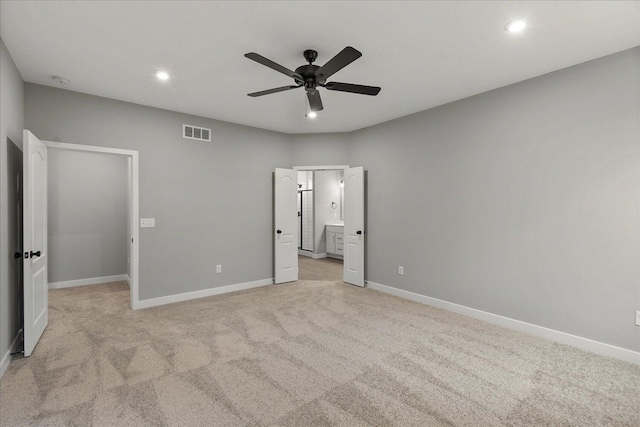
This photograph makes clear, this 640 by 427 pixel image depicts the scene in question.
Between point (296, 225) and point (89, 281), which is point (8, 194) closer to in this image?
point (89, 281)

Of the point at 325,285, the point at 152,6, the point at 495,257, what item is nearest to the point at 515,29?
the point at 495,257

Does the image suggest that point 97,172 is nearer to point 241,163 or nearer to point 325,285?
point 241,163

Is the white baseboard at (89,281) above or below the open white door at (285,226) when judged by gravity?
below

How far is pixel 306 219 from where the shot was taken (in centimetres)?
859

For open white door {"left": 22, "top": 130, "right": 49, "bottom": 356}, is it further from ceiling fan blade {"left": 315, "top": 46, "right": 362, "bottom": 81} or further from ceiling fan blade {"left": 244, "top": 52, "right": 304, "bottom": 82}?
ceiling fan blade {"left": 315, "top": 46, "right": 362, "bottom": 81}

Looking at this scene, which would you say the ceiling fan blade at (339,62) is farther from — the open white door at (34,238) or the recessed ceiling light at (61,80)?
the recessed ceiling light at (61,80)

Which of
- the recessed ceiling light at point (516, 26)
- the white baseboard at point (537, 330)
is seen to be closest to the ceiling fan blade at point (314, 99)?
the recessed ceiling light at point (516, 26)

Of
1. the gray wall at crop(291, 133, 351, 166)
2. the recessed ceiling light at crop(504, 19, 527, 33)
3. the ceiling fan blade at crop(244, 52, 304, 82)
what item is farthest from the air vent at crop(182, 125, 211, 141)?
the recessed ceiling light at crop(504, 19, 527, 33)

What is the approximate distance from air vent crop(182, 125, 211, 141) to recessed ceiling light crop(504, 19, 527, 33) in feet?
12.9

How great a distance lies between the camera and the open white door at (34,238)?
273 cm

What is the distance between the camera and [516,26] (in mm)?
2324

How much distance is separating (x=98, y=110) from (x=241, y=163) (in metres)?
1.98

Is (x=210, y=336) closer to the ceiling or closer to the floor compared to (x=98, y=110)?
closer to the floor

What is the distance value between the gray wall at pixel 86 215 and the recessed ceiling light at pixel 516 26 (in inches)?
240
